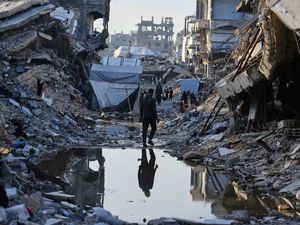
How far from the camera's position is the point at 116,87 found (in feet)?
99.7

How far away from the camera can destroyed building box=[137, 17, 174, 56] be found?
357ft

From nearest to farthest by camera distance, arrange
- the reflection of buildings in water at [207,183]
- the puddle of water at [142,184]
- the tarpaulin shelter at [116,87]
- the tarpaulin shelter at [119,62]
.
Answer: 1. the puddle of water at [142,184]
2. the reflection of buildings in water at [207,183]
3. the tarpaulin shelter at [116,87]
4. the tarpaulin shelter at [119,62]

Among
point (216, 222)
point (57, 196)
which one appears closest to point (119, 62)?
point (57, 196)

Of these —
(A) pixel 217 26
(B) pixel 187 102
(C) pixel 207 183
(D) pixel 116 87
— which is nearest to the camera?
(C) pixel 207 183

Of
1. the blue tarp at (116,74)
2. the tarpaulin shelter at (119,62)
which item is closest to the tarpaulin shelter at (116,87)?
the blue tarp at (116,74)

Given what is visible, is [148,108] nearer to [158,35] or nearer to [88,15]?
[88,15]

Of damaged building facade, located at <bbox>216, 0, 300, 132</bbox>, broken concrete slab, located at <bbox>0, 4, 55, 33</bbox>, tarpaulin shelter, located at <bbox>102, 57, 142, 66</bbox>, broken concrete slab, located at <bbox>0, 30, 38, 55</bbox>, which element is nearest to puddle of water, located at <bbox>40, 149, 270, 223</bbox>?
damaged building facade, located at <bbox>216, 0, 300, 132</bbox>

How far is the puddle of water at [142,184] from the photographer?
302 inches

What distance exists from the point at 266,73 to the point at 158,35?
323 ft

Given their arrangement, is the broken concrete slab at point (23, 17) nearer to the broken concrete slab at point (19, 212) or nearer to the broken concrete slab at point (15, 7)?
the broken concrete slab at point (15, 7)

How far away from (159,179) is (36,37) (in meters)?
18.5

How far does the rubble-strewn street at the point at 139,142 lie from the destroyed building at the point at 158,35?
78.3m

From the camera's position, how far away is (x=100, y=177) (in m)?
10.4

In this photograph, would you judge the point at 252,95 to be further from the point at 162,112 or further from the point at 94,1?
the point at 94,1
